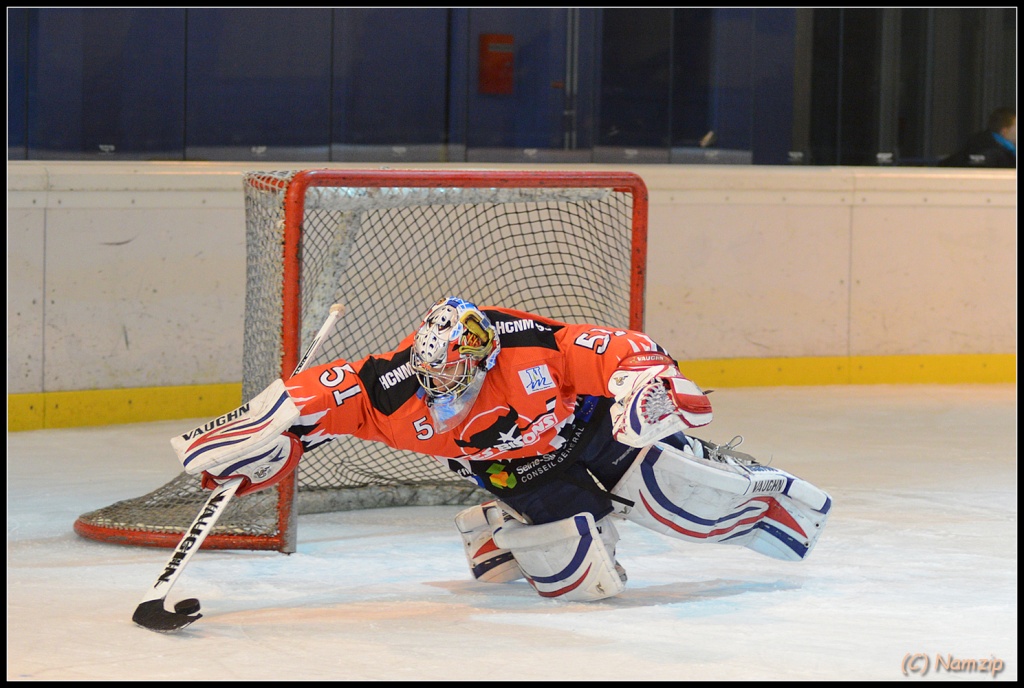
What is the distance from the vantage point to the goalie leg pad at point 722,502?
325cm

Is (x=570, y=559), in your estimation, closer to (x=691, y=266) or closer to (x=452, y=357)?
(x=452, y=357)

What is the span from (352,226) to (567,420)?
1160 mm

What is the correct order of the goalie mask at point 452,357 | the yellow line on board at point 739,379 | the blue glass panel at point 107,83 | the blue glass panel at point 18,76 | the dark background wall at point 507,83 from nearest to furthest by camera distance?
the goalie mask at point 452,357 < the yellow line on board at point 739,379 < the blue glass panel at point 18,76 < the blue glass panel at point 107,83 < the dark background wall at point 507,83

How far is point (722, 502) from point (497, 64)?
4546 millimetres

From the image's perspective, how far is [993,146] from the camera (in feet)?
24.4

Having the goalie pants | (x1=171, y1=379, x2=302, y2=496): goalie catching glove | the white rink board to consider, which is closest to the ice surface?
the goalie pants

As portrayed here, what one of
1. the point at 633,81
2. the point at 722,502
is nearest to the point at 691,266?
the point at 633,81

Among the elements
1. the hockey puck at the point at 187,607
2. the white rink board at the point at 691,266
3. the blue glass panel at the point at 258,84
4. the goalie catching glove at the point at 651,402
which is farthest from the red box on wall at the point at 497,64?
the hockey puck at the point at 187,607

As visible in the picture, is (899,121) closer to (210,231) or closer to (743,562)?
(210,231)

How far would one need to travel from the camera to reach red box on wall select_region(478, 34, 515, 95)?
7406 millimetres

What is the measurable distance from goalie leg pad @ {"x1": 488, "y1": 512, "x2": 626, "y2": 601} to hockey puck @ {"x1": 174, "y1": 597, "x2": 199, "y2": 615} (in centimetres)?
71

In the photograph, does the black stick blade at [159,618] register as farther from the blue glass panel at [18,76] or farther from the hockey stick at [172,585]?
the blue glass panel at [18,76]

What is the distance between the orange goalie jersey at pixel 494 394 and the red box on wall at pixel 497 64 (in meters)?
4.53

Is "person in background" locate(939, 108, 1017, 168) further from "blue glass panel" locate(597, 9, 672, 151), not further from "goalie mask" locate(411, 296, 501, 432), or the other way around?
"goalie mask" locate(411, 296, 501, 432)
